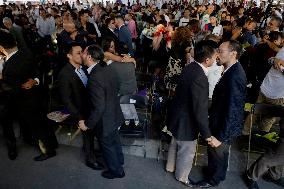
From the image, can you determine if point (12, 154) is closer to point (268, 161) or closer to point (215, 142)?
point (215, 142)

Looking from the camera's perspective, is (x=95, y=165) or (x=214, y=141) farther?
(x=95, y=165)

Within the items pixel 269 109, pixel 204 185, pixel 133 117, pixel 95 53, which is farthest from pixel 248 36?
pixel 95 53

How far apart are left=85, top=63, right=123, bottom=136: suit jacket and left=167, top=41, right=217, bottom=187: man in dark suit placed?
0.67 metres

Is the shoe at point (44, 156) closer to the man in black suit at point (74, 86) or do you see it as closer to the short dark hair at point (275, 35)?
the man in black suit at point (74, 86)

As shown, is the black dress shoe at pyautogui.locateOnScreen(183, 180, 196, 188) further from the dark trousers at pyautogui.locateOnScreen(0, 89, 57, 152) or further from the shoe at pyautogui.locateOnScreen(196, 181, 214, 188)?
the dark trousers at pyautogui.locateOnScreen(0, 89, 57, 152)

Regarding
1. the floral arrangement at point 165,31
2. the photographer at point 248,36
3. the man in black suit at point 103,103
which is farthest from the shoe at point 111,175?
the photographer at point 248,36

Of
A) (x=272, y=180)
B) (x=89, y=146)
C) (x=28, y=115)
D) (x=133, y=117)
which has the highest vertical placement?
(x=28, y=115)

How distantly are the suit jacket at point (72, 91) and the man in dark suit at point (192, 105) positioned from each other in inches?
42.5

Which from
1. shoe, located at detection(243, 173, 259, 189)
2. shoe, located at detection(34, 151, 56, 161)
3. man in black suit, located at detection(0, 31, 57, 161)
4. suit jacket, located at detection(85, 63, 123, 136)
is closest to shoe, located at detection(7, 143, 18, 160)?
man in black suit, located at detection(0, 31, 57, 161)

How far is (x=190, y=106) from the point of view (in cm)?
331

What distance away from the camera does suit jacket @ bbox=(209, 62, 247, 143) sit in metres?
3.10

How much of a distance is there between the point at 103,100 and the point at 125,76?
1.30m

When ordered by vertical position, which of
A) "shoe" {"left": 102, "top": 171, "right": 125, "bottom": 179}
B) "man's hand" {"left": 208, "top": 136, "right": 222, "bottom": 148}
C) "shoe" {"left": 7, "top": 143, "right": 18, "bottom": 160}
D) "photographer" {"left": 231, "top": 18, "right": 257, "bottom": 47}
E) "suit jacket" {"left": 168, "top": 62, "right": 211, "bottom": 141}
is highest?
"photographer" {"left": 231, "top": 18, "right": 257, "bottom": 47}

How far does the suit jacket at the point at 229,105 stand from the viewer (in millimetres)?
3098
